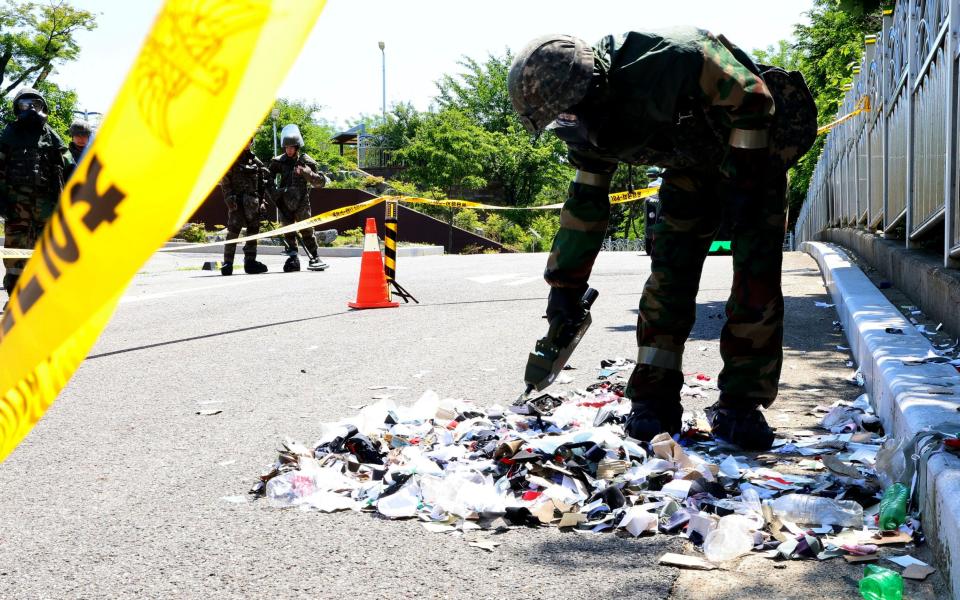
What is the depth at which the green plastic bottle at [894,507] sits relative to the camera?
10.0ft

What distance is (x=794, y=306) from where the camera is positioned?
31.1 ft

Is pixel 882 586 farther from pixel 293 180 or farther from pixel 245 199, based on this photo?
pixel 293 180

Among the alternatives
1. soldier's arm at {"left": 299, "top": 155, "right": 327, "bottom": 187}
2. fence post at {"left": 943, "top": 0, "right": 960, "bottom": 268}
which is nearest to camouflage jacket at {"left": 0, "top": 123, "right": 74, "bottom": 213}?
soldier's arm at {"left": 299, "top": 155, "right": 327, "bottom": 187}

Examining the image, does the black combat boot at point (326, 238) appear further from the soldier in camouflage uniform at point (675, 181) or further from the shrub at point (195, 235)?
the soldier in camouflage uniform at point (675, 181)

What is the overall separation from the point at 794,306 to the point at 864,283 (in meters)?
1.32

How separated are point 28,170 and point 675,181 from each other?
9395 mm

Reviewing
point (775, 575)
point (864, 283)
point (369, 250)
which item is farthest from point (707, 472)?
point (369, 250)

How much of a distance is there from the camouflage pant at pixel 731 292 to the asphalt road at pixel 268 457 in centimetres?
83

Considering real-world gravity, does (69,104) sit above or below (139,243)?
above

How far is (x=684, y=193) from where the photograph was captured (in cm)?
438

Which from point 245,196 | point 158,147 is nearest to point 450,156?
point 245,196

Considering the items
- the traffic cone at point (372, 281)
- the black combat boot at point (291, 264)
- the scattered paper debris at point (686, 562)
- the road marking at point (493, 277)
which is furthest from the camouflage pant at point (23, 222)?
the scattered paper debris at point (686, 562)

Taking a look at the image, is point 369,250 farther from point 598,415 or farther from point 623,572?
point 623,572

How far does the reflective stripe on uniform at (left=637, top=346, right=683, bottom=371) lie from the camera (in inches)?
174
